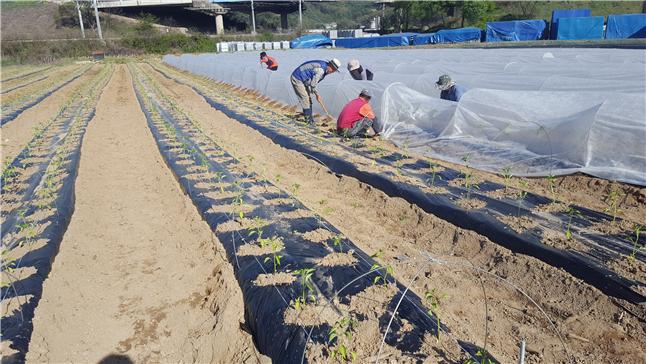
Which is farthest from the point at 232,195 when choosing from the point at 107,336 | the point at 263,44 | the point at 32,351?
the point at 263,44

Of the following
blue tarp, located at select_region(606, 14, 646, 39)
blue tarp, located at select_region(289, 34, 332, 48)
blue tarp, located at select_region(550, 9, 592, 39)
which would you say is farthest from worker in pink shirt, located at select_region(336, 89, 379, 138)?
blue tarp, located at select_region(289, 34, 332, 48)

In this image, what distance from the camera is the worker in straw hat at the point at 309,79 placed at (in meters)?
8.58

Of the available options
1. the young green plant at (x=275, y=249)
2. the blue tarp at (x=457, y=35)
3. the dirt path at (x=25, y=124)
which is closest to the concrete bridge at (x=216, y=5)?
the blue tarp at (x=457, y=35)

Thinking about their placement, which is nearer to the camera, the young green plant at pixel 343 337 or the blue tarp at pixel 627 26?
the young green plant at pixel 343 337

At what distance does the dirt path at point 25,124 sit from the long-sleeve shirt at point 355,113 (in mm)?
5760

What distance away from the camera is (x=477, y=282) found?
3092mm

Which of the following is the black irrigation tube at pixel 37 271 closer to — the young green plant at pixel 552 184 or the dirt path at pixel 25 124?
the dirt path at pixel 25 124

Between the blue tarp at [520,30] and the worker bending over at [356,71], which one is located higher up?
the blue tarp at [520,30]

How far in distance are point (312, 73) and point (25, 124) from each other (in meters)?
7.64

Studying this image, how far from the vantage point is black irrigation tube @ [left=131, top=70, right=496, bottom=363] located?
94.8 inches

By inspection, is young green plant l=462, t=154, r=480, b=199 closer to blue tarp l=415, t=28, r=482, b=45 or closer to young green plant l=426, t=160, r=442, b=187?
young green plant l=426, t=160, r=442, b=187

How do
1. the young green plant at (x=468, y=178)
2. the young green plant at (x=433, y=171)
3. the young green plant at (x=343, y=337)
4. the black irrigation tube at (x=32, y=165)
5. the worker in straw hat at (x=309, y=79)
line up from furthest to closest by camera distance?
the worker in straw hat at (x=309, y=79) < the young green plant at (x=433, y=171) < the young green plant at (x=468, y=178) < the black irrigation tube at (x=32, y=165) < the young green plant at (x=343, y=337)

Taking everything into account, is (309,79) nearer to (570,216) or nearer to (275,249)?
(275,249)

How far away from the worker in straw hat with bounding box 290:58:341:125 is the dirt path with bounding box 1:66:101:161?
548 cm
